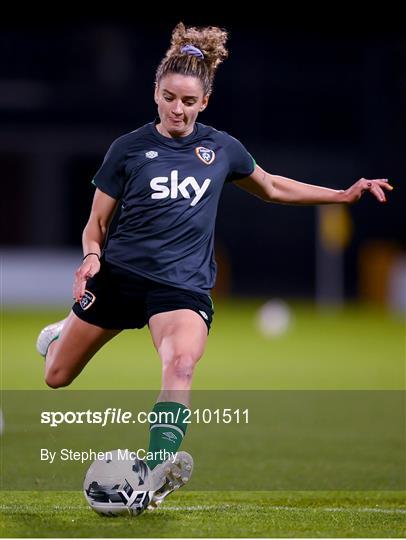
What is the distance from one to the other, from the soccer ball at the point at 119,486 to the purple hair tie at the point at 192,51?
199 centimetres

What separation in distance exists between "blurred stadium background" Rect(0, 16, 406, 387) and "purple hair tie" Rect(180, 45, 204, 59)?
20.3 meters

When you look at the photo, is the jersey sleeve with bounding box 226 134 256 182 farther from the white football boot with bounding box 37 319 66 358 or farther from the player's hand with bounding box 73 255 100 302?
the white football boot with bounding box 37 319 66 358

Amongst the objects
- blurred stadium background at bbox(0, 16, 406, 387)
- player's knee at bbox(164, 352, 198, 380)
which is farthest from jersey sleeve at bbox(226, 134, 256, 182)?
blurred stadium background at bbox(0, 16, 406, 387)

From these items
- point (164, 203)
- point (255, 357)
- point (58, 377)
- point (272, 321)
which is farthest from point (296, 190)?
point (272, 321)

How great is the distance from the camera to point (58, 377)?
22.2ft

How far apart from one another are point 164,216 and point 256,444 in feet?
9.54

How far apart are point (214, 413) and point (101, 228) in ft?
13.7

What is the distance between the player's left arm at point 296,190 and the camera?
21.7 ft

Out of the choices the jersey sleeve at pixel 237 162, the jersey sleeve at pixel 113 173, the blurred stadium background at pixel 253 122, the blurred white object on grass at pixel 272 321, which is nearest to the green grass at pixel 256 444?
the blurred white object on grass at pixel 272 321

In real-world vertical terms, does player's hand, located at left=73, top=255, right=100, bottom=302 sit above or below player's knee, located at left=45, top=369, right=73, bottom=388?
above

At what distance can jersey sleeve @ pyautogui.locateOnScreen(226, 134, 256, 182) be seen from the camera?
6.44m

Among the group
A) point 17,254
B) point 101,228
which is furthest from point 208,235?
point 17,254

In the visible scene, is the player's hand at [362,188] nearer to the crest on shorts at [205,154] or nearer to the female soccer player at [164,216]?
the female soccer player at [164,216]

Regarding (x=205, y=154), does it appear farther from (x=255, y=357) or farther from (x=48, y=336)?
(x=255, y=357)
